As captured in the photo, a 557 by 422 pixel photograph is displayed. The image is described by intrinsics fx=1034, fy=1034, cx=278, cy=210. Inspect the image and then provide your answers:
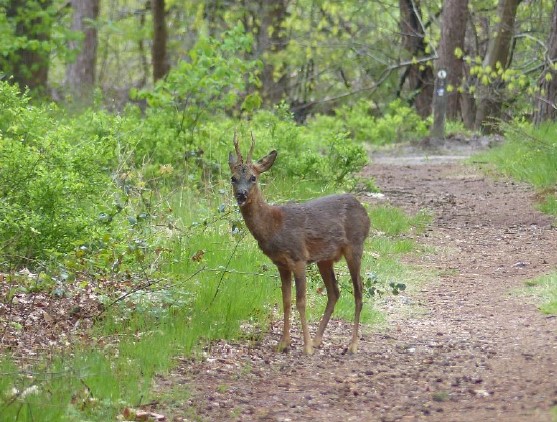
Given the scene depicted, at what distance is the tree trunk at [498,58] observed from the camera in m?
24.8

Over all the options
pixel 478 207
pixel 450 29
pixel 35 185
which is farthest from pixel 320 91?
pixel 35 185

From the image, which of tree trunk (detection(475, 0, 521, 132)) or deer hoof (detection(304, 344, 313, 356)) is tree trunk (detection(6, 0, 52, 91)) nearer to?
tree trunk (detection(475, 0, 521, 132))

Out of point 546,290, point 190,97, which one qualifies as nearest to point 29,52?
point 190,97

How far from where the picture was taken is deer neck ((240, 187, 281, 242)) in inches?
313

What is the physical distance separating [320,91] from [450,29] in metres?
10.5

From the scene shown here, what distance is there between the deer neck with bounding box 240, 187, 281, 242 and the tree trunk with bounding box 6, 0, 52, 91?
1351cm

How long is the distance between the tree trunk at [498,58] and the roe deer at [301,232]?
1591 cm

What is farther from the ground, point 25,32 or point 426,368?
point 25,32

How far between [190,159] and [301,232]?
6.44 meters

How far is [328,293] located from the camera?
8.59m

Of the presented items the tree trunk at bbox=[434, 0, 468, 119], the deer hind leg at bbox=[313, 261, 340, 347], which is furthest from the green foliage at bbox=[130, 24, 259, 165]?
the tree trunk at bbox=[434, 0, 468, 119]

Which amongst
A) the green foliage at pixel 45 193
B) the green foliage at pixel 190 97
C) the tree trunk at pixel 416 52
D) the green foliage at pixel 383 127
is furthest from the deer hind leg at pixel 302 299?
the tree trunk at pixel 416 52

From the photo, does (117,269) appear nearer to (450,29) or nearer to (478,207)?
(478,207)

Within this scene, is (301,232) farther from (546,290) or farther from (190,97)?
(190,97)
